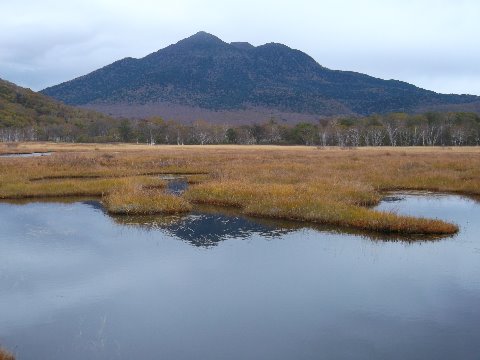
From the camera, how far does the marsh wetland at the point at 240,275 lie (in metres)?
11.2

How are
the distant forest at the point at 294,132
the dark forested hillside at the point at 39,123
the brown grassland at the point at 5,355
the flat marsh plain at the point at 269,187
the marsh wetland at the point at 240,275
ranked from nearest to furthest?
the brown grassland at the point at 5,355 < the marsh wetland at the point at 240,275 < the flat marsh plain at the point at 269,187 < the distant forest at the point at 294,132 < the dark forested hillside at the point at 39,123

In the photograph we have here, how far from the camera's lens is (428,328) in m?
11.8

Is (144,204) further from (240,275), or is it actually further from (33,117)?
(33,117)

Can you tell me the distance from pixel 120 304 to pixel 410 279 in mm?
8926

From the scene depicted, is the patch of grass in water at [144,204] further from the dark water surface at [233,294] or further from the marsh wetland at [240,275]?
the dark water surface at [233,294]

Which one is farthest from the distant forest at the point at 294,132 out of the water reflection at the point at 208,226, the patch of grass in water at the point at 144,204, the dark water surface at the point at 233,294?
the dark water surface at the point at 233,294

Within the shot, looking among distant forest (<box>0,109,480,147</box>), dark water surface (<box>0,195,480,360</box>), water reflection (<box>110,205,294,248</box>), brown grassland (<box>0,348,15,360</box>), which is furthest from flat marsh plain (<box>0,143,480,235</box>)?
distant forest (<box>0,109,480,147</box>)

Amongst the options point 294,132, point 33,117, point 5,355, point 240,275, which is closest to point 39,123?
point 33,117

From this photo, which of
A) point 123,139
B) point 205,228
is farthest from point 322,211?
point 123,139

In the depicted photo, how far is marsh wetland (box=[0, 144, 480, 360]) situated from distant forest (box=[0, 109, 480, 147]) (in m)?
98.9

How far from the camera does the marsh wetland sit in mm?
11188

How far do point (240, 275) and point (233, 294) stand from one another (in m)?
1.76

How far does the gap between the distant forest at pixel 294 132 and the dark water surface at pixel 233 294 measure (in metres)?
104

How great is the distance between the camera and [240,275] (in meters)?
15.8
